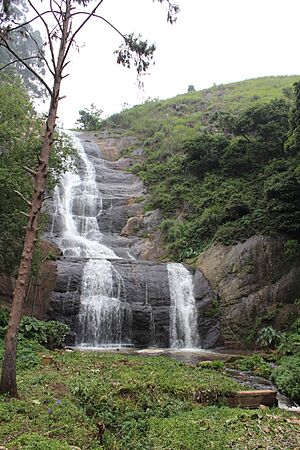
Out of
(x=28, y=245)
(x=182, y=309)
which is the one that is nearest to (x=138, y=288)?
(x=182, y=309)

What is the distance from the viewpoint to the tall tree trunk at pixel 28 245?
6762mm

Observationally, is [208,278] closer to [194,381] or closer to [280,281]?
[280,281]

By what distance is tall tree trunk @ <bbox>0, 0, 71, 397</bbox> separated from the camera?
6762mm

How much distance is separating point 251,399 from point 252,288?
11076mm

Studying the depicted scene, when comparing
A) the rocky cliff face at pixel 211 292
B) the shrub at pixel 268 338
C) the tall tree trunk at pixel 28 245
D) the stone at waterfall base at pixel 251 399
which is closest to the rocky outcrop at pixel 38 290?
the rocky cliff face at pixel 211 292

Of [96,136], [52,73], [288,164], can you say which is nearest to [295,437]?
[52,73]

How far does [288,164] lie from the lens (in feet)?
74.4

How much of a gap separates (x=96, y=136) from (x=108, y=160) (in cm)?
885

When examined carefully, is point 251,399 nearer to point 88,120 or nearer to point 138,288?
point 138,288

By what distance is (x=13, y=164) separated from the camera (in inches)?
584

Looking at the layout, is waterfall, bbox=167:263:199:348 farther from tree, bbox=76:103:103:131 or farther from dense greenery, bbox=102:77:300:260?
tree, bbox=76:103:103:131

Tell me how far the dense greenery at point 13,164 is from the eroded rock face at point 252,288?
388 inches

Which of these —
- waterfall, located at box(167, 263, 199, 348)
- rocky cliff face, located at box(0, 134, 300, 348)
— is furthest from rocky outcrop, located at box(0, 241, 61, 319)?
waterfall, located at box(167, 263, 199, 348)

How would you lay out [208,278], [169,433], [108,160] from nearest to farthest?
1. [169,433]
2. [208,278]
3. [108,160]
